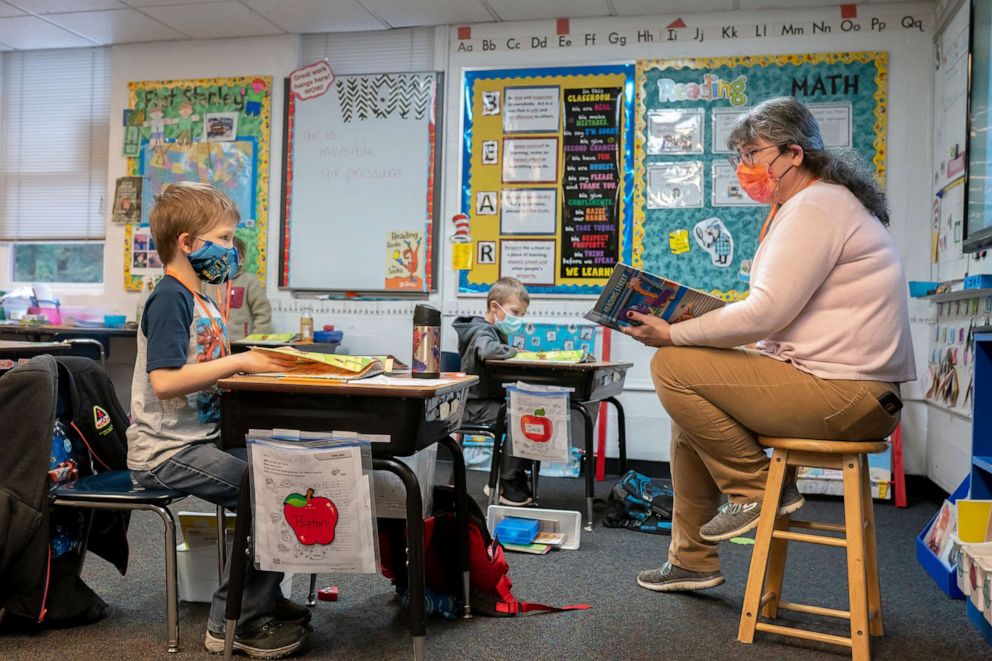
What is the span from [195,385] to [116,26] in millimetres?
4334

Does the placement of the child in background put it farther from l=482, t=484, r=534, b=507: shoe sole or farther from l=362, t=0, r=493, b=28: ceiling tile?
l=482, t=484, r=534, b=507: shoe sole

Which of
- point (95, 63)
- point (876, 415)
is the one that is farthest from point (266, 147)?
point (876, 415)

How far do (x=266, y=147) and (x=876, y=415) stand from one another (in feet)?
14.2

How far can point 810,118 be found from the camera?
2.19 metres

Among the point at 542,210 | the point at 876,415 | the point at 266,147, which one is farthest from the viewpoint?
the point at 266,147

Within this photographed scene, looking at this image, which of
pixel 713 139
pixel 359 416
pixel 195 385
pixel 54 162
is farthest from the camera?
pixel 54 162

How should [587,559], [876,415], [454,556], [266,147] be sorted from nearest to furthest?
1. [876,415]
2. [454,556]
3. [587,559]
4. [266,147]

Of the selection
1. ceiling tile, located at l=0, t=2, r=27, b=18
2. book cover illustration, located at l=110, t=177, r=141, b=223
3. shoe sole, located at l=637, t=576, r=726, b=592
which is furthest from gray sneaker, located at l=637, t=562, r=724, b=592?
ceiling tile, located at l=0, t=2, r=27, b=18

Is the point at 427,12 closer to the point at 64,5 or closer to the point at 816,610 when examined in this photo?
the point at 64,5

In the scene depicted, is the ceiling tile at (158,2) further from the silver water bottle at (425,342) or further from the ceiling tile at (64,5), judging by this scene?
the silver water bottle at (425,342)

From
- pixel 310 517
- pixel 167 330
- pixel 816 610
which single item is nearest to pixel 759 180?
pixel 816 610

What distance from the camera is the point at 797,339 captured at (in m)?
2.02

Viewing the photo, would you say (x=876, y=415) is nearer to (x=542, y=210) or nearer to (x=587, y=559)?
(x=587, y=559)

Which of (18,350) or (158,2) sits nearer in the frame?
(18,350)
